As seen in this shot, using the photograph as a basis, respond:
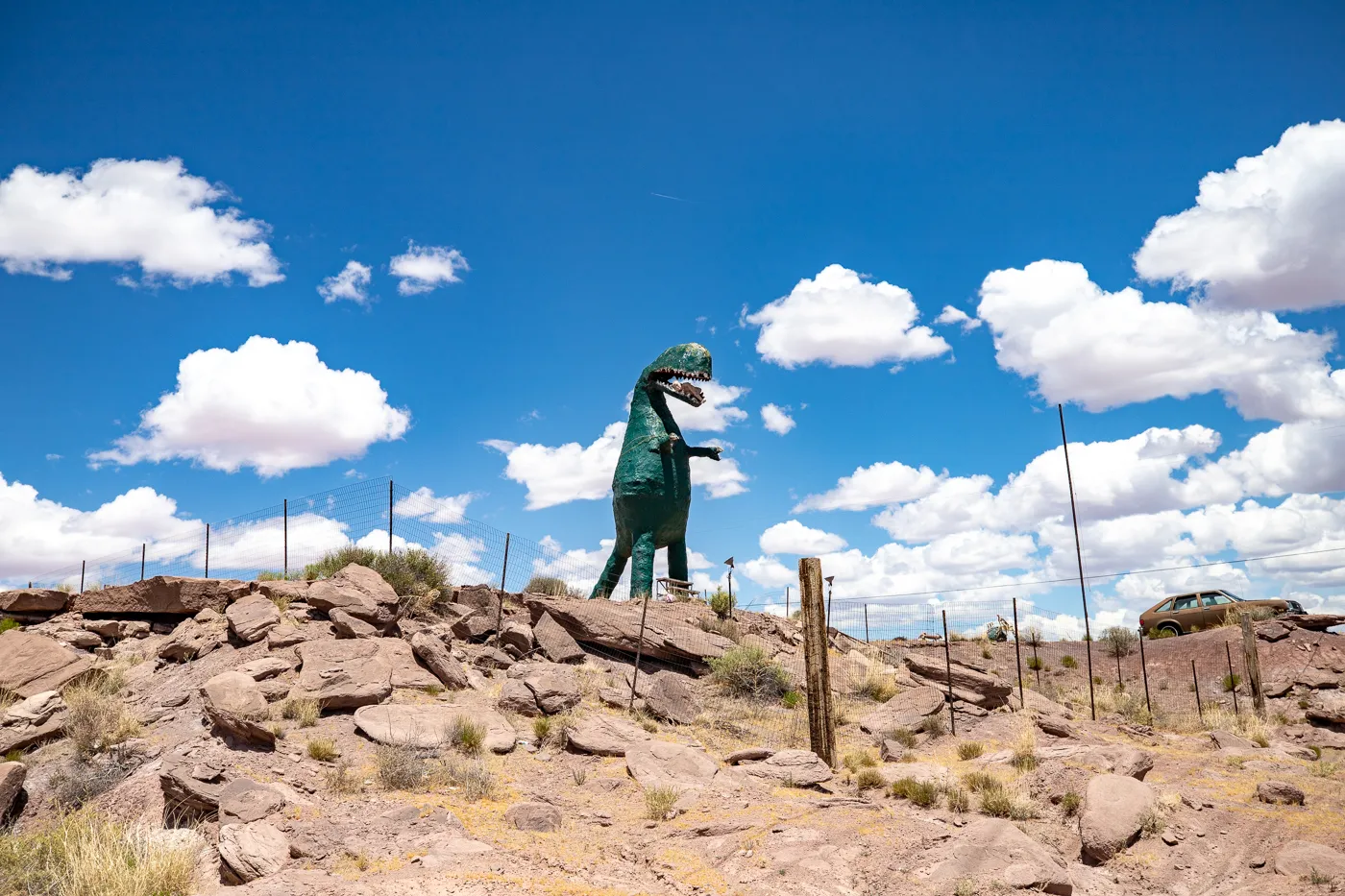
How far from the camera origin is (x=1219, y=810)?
11.4 metres

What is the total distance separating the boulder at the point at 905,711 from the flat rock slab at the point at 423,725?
6.80 metres

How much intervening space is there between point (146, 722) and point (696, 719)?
27.2ft

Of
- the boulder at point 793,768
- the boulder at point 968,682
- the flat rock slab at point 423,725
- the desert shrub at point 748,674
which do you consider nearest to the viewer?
the flat rock slab at point 423,725

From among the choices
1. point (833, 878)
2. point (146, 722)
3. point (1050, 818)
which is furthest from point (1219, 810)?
point (146, 722)

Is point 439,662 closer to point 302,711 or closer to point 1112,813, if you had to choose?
point 302,711

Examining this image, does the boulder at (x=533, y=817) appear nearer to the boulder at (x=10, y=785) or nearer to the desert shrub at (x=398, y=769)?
the desert shrub at (x=398, y=769)

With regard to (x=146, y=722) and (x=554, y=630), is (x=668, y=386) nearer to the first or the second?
(x=554, y=630)

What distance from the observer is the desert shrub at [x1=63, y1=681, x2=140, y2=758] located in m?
11.8

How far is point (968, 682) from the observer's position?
19719mm

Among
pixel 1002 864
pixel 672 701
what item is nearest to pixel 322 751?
pixel 672 701

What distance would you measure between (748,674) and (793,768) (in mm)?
4644

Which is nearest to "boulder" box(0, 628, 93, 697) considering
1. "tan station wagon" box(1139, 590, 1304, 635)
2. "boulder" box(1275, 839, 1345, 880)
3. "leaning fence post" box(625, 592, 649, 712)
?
"leaning fence post" box(625, 592, 649, 712)

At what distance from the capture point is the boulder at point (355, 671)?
44.3ft

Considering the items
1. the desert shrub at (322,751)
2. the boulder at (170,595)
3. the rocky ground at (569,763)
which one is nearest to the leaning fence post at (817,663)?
the rocky ground at (569,763)
